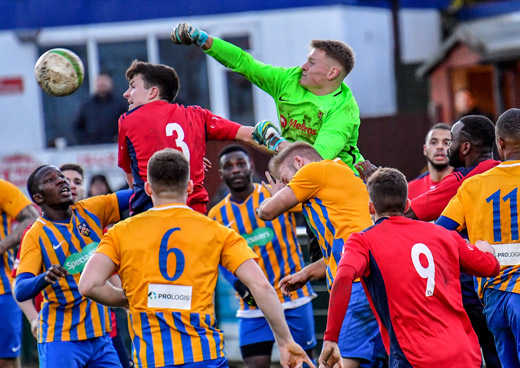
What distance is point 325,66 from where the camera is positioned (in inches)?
281

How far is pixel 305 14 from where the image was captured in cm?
1669

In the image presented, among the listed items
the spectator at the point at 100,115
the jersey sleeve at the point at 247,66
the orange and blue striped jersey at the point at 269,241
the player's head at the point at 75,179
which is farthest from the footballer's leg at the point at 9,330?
the spectator at the point at 100,115

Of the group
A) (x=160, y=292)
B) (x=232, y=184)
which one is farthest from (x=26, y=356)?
(x=160, y=292)

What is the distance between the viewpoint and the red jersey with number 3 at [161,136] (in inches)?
265

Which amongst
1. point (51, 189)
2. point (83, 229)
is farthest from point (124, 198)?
point (51, 189)

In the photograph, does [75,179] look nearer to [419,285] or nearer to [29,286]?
[29,286]

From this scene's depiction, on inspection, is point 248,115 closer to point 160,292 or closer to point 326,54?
point 326,54

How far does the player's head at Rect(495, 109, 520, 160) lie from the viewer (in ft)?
21.1

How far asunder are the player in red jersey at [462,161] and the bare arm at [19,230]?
347cm

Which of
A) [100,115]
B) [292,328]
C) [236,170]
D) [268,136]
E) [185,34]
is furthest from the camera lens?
[100,115]

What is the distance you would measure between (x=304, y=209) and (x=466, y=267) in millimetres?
1495

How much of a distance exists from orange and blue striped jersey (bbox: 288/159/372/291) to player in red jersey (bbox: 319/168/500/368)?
3.05 feet

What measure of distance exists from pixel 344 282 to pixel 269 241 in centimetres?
355

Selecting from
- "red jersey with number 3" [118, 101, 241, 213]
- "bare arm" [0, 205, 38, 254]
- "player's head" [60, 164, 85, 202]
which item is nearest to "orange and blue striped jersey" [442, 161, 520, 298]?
"red jersey with number 3" [118, 101, 241, 213]
